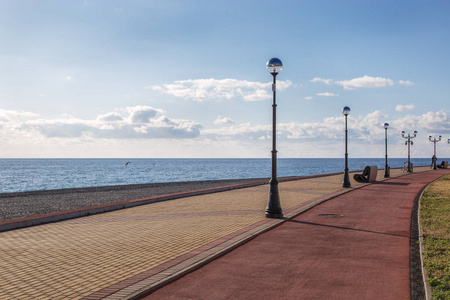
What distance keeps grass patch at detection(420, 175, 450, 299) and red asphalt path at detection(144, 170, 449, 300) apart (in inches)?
14.1

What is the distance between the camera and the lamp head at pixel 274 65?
1329 centimetres

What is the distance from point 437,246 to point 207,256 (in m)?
4.57

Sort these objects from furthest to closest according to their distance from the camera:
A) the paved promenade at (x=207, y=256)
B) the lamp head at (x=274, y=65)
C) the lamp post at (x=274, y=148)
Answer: the lamp head at (x=274, y=65)
the lamp post at (x=274, y=148)
the paved promenade at (x=207, y=256)

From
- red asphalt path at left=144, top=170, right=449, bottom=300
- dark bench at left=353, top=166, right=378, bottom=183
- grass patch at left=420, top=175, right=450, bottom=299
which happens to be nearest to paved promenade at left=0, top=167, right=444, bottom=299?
red asphalt path at left=144, top=170, right=449, bottom=300

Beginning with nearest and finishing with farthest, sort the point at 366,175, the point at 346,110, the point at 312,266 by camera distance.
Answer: the point at 312,266
the point at 346,110
the point at 366,175

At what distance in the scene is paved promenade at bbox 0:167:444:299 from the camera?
580cm

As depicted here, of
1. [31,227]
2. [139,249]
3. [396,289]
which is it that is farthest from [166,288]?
[31,227]

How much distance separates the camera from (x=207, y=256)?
7531 millimetres

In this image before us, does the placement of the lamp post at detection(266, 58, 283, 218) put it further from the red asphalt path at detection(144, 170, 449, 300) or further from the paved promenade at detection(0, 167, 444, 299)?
the red asphalt path at detection(144, 170, 449, 300)

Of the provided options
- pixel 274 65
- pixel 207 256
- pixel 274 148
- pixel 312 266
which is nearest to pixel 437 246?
pixel 312 266

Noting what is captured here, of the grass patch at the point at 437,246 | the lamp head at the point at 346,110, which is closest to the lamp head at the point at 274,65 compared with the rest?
the grass patch at the point at 437,246

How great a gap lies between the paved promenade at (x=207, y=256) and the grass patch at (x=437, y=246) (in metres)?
0.40

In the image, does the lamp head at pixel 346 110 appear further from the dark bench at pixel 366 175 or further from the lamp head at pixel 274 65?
the lamp head at pixel 274 65

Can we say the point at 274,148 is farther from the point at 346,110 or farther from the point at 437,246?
the point at 346,110
